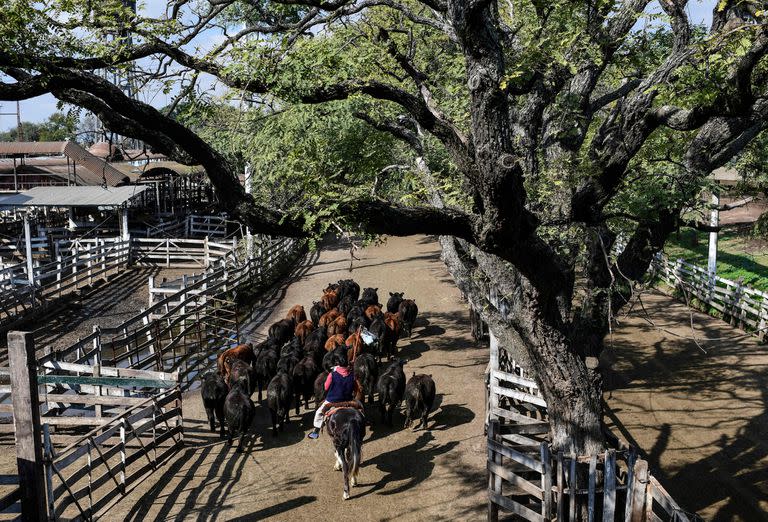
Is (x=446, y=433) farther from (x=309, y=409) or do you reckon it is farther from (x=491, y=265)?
(x=491, y=265)

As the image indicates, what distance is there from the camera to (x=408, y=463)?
32.6 feet

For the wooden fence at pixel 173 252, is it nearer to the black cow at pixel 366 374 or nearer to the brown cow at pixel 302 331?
the brown cow at pixel 302 331

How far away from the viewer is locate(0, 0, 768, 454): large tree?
602 centimetres

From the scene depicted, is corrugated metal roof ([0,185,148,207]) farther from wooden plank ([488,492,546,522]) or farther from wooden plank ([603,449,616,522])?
wooden plank ([603,449,616,522])

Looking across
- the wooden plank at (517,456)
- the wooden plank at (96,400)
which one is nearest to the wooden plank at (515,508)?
the wooden plank at (517,456)

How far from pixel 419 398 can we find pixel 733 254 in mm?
22942

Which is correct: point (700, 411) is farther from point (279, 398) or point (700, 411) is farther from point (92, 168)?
point (92, 168)

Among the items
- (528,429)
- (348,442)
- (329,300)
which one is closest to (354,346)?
(348,442)

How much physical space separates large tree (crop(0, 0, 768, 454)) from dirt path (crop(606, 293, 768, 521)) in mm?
1508

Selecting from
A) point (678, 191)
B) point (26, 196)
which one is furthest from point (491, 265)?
point (26, 196)

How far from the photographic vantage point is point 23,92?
6109 millimetres

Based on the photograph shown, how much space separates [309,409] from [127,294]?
1232 centimetres

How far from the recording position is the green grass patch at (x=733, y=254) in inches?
899

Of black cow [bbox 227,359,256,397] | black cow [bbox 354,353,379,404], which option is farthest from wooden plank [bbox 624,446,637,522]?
black cow [bbox 227,359,256,397]
